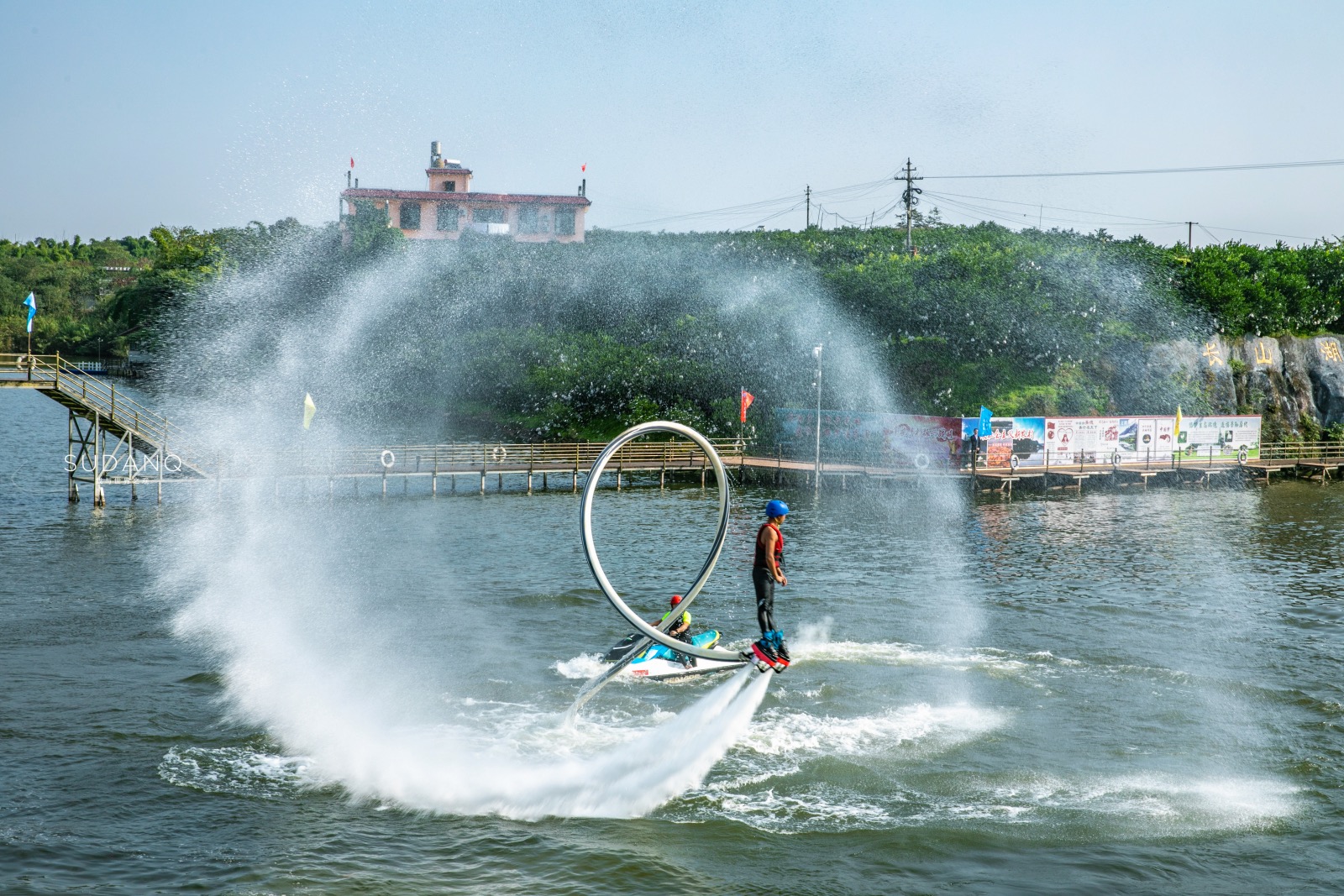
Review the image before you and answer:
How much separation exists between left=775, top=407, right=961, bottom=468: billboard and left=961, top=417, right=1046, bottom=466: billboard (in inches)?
43.3

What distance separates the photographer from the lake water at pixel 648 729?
1797cm

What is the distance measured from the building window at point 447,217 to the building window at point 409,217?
2.12 meters

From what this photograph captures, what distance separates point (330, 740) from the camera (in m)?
22.4

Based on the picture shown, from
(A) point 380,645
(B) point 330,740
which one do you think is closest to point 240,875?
(B) point 330,740

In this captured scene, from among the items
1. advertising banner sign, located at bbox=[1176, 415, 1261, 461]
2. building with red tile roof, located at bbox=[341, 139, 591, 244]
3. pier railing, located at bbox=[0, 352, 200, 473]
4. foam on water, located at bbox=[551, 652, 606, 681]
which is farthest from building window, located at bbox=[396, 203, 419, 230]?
foam on water, located at bbox=[551, 652, 606, 681]

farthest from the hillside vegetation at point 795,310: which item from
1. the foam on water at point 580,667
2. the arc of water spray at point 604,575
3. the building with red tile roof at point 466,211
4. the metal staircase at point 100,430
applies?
the arc of water spray at point 604,575

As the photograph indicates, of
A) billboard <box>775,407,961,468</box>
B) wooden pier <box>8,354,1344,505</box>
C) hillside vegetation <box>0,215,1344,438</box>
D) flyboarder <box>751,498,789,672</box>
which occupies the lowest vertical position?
flyboarder <box>751,498,789,672</box>

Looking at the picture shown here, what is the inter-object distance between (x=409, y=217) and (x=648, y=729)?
100 m

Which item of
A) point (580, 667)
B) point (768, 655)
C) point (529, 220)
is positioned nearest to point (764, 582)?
point (768, 655)

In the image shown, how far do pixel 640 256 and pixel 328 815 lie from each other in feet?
308

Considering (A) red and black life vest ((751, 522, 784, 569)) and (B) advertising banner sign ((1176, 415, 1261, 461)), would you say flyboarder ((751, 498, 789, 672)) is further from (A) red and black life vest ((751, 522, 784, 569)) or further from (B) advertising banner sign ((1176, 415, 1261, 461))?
(B) advertising banner sign ((1176, 415, 1261, 461))

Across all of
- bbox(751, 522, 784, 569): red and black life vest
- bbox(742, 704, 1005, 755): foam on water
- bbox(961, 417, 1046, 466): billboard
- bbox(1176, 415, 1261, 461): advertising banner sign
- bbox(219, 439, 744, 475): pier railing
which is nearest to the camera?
bbox(751, 522, 784, 569): red and black life vest

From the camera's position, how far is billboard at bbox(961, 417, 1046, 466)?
6869 centimetres

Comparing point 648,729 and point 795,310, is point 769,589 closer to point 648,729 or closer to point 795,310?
point 648,729
